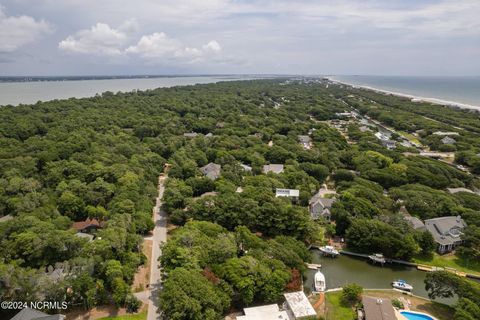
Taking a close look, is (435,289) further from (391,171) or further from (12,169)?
(12,169)

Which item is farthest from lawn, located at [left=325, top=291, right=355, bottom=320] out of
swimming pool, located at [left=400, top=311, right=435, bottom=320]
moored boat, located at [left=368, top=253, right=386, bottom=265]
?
moored boat, located at [left=368, top=253, right=386, bottom=265]

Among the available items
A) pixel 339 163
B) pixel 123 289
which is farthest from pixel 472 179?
pixel 123 289

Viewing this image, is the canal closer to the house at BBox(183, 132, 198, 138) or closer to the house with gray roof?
the house at BBox(183, 132, 198, 138)

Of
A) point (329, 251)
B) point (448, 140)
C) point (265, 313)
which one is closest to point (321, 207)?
point (329, 251)

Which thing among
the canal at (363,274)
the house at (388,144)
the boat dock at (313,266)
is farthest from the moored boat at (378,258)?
the house at (388,144)

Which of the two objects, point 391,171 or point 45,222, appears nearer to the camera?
point 45,222
